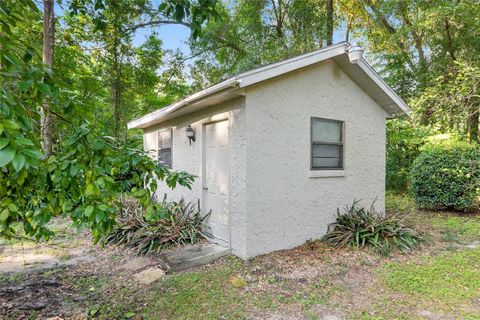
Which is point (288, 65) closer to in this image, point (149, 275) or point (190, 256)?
point (190, 256)

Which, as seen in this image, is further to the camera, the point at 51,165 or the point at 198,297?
the point at 198,297

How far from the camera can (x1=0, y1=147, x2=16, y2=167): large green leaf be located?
1.05m

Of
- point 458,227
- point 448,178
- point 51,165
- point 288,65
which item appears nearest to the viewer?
point 51,165

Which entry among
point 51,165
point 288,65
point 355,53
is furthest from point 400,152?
point 51,165

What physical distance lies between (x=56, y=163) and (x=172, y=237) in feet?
12.6

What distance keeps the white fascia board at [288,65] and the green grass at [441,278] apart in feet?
11.7

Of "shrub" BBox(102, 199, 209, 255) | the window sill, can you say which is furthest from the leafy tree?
the window sill

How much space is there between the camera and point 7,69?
1.50 m

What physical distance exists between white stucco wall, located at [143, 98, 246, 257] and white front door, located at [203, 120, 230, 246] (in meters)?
0.15

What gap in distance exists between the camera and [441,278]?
4.16 m

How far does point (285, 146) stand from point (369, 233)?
91.1 inches

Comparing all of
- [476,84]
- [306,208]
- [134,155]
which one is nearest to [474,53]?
[476,84]

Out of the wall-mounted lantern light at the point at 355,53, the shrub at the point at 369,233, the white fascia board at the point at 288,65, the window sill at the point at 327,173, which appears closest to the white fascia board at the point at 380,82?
the wall-mounted lantern light at the point at 355,53

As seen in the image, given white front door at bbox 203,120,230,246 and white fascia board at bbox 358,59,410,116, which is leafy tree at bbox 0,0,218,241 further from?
white fascia board at bbox 358,59,410,116
